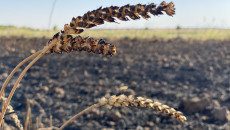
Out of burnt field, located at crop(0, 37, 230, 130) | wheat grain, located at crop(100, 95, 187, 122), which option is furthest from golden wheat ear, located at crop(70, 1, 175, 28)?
burnt field, located at crop(0, 37, 230, 130)

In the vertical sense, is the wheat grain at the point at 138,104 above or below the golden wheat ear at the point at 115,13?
below

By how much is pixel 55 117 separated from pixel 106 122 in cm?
54

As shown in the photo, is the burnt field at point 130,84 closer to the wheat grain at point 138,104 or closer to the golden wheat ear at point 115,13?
the wheat grain at point 138,104

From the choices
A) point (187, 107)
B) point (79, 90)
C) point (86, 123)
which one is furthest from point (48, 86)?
point (187, 107)

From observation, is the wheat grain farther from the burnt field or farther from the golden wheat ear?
the burnt field

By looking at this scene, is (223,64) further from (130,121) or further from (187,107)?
(130,121)

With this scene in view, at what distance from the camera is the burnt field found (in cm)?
315

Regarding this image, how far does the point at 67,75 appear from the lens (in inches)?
176

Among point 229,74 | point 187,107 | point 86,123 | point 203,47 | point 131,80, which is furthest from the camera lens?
point 203,47

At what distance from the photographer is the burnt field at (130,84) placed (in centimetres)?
315

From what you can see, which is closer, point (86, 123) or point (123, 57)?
point (86, 123)

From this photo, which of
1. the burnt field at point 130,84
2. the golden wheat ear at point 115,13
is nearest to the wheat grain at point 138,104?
the golden wheat ear at point 115,13

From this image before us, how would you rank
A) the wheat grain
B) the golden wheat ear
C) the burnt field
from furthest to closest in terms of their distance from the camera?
the burnt field, the wheat grain, the golden wheat ear

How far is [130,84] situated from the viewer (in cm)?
418
